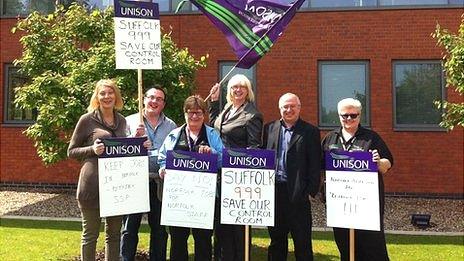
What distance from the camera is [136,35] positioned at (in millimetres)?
5328

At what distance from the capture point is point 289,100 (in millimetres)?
4914

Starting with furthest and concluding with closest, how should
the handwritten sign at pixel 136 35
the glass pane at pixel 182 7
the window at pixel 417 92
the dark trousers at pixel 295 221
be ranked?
the glass pane at pixel 182 7 < the window at pixel 417 92 < the handwritten sign at pixel 136 35 < the dark trousers at pixel 295 221

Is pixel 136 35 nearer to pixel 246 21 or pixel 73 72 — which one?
pixel 246 21

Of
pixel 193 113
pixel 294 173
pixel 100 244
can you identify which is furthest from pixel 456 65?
pixel 100 244

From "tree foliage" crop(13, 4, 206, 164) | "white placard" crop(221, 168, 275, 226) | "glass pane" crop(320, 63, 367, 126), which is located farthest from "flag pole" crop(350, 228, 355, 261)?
"glass pane" crop(320, 63, 367, 126)

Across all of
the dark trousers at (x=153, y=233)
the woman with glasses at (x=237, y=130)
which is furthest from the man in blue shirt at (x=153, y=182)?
the woman with glasses at (x=237, y=130)

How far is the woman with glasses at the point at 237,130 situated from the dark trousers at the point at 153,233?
64 centimetres

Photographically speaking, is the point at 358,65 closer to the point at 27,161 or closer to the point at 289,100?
the point at 289,100

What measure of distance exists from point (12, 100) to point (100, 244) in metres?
7.71

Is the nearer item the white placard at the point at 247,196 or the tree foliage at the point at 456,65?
the white placard at the point at 247,196

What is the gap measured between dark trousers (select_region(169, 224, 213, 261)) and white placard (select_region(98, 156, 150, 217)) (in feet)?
1.28

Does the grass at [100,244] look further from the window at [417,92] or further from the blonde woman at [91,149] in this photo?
the window at [417,92]

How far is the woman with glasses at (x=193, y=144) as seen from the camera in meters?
4.86

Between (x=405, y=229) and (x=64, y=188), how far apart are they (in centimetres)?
833
